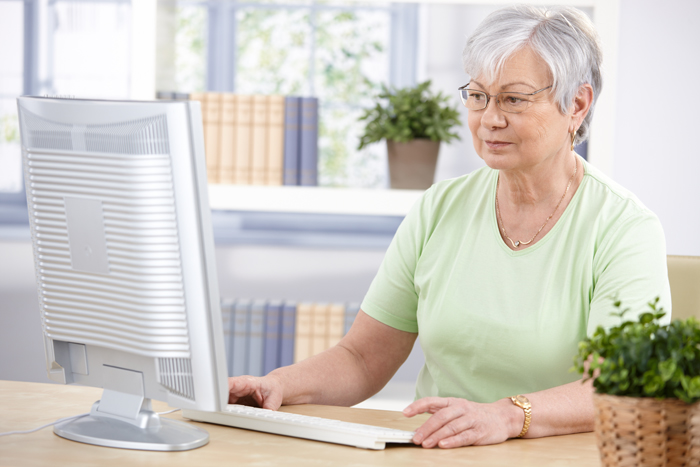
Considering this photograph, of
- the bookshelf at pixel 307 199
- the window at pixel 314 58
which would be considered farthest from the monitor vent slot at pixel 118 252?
the window at pixel 314 58

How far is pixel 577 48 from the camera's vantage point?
1.36 metres

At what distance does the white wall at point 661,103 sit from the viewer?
243 cm

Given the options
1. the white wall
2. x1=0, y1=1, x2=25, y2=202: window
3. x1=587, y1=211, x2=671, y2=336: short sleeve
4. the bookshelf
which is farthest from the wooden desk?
x1=0, y1=1, x2=25, y2=202: window

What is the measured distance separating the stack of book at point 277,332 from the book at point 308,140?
0.43m

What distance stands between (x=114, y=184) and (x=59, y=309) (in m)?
0.22

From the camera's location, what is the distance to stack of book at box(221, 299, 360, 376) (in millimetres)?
2396

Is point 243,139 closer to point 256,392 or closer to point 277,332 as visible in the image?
point 277,332

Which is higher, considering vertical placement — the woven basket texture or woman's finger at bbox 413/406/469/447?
the woven basket texture

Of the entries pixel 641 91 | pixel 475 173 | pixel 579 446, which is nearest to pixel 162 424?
pixel 579 446

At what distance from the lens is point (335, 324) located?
7.88 feet

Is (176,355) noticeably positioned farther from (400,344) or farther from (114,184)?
(400,344)

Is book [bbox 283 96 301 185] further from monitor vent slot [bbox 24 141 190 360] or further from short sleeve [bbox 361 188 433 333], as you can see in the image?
monitor vent slot [bbox 24 141 190 360]

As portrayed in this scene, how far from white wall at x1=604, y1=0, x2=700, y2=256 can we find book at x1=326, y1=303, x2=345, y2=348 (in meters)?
1.06

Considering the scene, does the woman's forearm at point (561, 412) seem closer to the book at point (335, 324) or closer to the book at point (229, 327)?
the book at point (335, 324)
